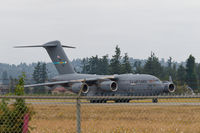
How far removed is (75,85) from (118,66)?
156 ft

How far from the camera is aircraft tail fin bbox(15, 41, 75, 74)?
4116 cm

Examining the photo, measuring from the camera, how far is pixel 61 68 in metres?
41.5

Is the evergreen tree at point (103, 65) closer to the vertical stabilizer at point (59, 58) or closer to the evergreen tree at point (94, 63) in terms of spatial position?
the evergreen tree at point (94, 63)

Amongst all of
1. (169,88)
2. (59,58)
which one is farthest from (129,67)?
(169,88)

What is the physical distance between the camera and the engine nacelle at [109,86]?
34.1 m

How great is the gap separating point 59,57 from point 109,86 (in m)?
9.61

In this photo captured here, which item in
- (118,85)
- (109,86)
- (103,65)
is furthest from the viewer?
(103,65)

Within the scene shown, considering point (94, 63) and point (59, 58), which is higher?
point (94, 63)

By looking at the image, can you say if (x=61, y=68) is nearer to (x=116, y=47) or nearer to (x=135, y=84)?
(x=135, y=84)

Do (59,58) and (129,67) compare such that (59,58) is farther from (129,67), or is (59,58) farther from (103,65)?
(103,65)

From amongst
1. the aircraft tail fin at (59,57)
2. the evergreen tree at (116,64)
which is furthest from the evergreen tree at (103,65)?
the aircraft tail fin at (59,57)

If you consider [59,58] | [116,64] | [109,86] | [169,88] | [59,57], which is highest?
[116,64]

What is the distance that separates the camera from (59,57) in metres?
41.8

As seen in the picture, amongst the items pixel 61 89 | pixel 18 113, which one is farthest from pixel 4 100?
pixel 61 89
